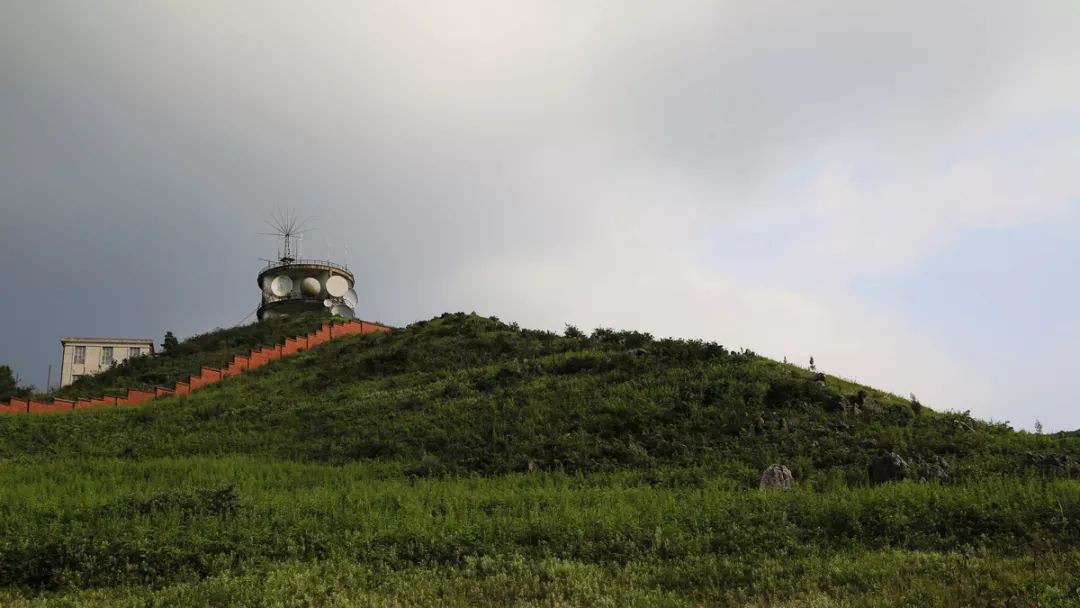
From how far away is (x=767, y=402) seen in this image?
66.2ft

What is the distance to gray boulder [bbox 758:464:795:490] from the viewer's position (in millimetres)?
13891

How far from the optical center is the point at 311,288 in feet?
182

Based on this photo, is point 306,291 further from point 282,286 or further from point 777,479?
point 777,479

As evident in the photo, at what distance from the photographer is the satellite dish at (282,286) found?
56.3m

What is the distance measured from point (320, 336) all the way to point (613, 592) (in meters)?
36.7

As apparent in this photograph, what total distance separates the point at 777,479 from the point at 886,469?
6.31 feet

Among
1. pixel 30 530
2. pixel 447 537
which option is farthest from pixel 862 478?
pixel 30 530

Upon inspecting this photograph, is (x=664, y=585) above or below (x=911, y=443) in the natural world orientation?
below

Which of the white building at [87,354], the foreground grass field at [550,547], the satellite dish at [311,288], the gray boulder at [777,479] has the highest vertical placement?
the satellite dish at [311,288]

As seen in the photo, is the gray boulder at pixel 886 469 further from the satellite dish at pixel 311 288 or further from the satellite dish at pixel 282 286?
the satellite dish at pixel 282 286

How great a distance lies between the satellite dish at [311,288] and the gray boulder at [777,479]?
46052mm

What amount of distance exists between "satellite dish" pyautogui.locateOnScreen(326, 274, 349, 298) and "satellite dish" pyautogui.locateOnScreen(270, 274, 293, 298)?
2.83 m

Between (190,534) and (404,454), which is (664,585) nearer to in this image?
(190,534)

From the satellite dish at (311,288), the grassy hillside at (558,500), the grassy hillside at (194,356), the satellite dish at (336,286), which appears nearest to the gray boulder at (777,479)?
the grassy hillside at (558,500)
